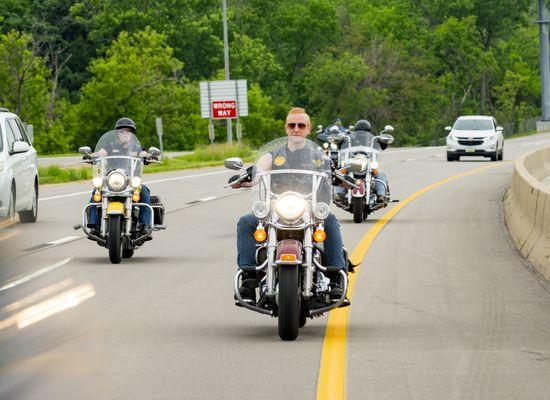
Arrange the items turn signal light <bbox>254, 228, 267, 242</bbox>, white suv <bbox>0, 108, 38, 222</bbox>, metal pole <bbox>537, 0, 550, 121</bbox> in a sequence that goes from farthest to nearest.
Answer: metal pole <bbox>537, 0, 550, 121</bbox> → white suv <bbox>0, 108, 38, 222</bbox> → turn signal light <bbox>254, 228, 267, 242</bbox>

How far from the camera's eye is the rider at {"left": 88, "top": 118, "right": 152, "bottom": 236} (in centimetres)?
1694

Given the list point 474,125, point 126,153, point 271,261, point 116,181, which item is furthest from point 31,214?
point 474,125

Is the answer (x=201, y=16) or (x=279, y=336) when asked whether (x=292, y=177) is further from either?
(x=201, y=16)

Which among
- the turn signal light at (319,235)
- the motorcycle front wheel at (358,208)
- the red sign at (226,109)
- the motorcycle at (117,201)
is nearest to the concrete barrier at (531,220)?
the motorcycle front wheel at (358,208)

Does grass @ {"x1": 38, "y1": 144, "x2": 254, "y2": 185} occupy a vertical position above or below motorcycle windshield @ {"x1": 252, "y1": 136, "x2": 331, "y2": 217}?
below

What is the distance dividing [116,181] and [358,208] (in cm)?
693

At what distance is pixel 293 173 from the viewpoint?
1103cm

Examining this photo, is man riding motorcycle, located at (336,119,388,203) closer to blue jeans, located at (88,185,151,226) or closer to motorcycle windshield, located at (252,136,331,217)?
blue jeans, located at (88,185,151,226)

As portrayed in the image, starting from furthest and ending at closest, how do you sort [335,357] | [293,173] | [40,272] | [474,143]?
[474,143] → [40,272] → [293,173] → [335,357]

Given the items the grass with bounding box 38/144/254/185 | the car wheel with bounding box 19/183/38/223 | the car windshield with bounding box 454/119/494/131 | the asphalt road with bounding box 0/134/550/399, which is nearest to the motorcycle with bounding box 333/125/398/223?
the asphalt road with bounding box 0/134/550/399

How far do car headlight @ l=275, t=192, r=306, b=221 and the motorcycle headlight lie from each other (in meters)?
0.16

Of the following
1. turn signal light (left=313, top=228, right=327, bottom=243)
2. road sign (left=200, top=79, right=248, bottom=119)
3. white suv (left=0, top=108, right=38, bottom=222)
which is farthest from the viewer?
road sign (left=200, top=79, right=248, bottom=119)

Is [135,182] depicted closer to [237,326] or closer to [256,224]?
[237,326]

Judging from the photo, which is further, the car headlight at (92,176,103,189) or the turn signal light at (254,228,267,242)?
the car headlight at (92,176,103,189)
